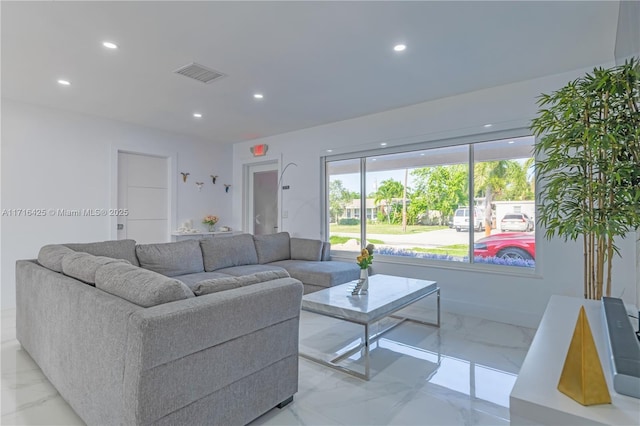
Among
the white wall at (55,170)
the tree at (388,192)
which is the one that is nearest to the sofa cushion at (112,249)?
the white wall at (55,170)

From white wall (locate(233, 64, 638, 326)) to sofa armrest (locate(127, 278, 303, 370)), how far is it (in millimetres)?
2580

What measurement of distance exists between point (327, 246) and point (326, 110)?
1950mm

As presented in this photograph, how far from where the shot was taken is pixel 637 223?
1.73m

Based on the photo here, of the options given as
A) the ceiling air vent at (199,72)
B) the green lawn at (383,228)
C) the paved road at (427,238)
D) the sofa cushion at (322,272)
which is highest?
the ceiling air vent at (199,72)

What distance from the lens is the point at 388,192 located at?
4.55 m

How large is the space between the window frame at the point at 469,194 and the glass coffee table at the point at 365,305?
2.65ft

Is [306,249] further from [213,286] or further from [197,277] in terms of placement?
[213,286]

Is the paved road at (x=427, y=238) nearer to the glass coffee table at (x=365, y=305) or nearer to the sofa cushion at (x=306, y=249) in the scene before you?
the sofa cushion at (x=306, y=249)

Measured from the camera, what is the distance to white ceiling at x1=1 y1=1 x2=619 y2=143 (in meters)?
Answer: 2.18

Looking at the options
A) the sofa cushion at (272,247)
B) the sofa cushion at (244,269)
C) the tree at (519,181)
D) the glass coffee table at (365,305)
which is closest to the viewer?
the glass coffee table at (365,305)

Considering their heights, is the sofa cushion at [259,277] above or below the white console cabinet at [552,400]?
above

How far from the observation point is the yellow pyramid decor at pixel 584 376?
824 mm

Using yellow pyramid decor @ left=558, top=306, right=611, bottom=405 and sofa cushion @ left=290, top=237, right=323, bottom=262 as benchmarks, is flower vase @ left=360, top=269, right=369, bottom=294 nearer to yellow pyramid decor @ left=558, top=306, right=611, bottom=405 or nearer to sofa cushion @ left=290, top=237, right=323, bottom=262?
sofa cushion @ left=290, top=237, right=323, bottom=262

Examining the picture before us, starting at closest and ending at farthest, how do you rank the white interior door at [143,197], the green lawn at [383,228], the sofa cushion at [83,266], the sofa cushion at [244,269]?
the sofa cushion at [83,266] < the sofa cushion at [244,269] < the green lawn at [383,228] < the white interior door at [143,197]
